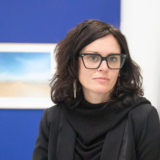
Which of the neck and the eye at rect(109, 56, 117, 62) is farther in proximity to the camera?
the neck

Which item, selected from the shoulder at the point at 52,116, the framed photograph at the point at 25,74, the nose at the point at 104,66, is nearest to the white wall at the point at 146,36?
the nose at the point at 104,66

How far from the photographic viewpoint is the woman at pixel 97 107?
2.80 feet

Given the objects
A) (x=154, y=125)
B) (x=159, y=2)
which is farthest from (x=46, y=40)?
(x=154, y=125)

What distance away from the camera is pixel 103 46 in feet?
2.78

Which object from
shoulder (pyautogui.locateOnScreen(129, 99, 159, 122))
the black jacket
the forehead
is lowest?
the black jacket

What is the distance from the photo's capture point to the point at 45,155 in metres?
1.08

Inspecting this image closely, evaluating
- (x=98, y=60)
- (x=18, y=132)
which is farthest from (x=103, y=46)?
(x=18, y=132)

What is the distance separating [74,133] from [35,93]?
2.87 ft

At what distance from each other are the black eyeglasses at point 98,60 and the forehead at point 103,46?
23 millimetres

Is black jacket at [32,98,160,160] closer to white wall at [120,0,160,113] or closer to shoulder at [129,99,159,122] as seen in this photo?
shoulder at [129,99,159,122]

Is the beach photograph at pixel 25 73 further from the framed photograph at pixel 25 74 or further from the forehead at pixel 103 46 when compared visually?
the forehead at pixel 103 46

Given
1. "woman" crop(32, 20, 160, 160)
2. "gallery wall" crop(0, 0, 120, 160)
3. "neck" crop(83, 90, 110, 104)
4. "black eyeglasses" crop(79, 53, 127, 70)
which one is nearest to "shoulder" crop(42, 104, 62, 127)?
"woman" crop(32, 20, 160, 160)

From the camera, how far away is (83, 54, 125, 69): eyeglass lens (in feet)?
2.81

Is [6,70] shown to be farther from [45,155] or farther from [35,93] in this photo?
[45,155]
